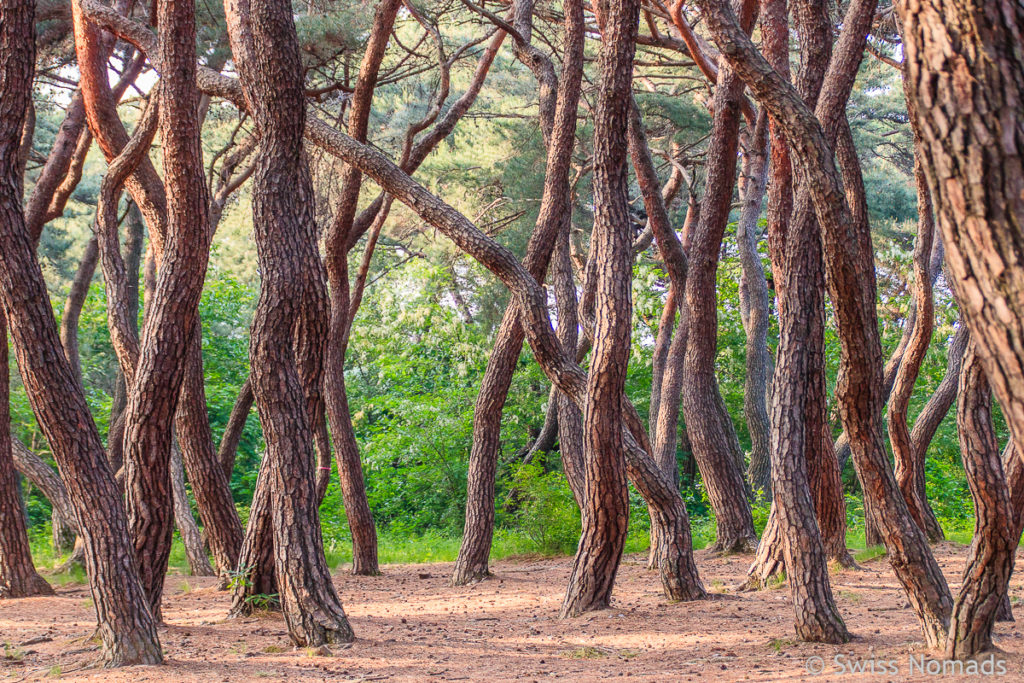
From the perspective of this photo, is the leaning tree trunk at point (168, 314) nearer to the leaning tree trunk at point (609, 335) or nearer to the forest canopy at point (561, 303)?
the forest canopy at point (561, 303)

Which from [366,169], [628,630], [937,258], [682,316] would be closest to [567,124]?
[366,169]

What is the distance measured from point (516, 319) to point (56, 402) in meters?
3.92

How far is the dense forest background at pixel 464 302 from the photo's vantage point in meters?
13.1

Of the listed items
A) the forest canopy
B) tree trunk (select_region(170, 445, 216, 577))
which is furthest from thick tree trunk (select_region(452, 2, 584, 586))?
tree trunk (select_region(170, 445, 216, 577))

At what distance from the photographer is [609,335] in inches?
220

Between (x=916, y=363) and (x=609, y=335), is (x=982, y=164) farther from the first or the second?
(x=916, y=363)

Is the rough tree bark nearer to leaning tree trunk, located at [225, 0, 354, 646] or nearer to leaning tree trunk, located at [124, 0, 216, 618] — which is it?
leaning tree trunk, located at [124, 0, 216, 618]

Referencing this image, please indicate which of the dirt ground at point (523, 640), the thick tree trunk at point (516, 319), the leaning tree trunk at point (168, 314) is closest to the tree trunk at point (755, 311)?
the thick tree trunk at point (516, 319)

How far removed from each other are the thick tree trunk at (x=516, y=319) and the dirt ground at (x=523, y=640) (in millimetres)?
683

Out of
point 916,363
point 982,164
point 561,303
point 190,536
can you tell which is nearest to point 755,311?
point 916,363

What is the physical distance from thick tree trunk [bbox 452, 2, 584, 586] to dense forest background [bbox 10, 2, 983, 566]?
2.70 meters

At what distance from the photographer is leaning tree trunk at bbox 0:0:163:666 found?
427 cm

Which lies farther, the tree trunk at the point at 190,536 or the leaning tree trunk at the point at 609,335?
the tree trunk at the point at 190,536

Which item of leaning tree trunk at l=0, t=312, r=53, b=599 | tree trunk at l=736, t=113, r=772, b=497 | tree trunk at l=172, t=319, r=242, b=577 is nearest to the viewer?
tree trunk at l=172, t=319, r=242, b=577
